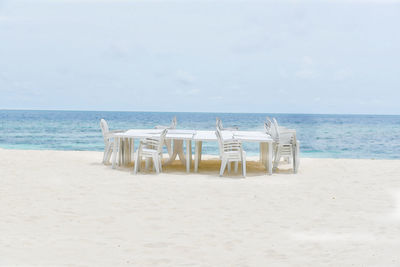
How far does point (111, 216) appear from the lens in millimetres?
4781

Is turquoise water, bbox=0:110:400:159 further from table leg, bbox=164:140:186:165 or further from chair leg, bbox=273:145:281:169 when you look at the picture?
chair leg, bbox=273:145:281:169

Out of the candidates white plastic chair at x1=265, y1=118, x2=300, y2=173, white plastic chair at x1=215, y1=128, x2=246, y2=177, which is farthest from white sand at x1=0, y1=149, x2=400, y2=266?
white plastic chair at x1=265, y1=118, x2=300, y2=173

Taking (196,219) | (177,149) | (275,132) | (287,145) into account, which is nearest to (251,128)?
(177,149)

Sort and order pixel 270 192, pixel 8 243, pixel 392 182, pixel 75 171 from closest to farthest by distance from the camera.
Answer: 1. pixel 8 243
2. pixel 270 192
3. pixel 392 182
4. pixel 75 171

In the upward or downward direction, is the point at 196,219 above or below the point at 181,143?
below

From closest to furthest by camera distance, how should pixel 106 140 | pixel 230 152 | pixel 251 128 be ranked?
pixel 230 152 < pixel 106 140 < pixel 251 128

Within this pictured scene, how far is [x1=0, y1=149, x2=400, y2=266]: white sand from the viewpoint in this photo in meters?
3.50

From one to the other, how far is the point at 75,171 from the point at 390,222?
5.40 m

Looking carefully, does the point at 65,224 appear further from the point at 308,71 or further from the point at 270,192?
the point at 308,71

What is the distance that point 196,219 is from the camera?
185 inches

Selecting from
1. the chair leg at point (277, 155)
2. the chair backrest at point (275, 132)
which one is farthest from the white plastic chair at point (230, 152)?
the chair leg at point (277, 155)

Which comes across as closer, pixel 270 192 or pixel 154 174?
pixel 270 192

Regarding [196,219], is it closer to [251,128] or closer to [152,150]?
[152,150]

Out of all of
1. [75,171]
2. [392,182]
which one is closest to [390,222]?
[392,182]
